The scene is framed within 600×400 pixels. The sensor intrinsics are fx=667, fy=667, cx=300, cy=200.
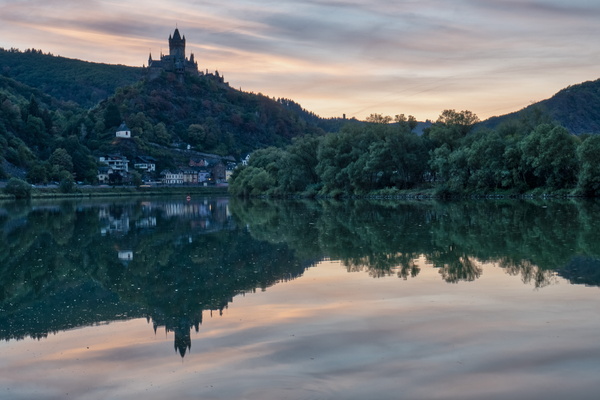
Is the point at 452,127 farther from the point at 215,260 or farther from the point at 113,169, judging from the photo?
the point at 113,169

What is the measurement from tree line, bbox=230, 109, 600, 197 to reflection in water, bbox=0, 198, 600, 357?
35040mm

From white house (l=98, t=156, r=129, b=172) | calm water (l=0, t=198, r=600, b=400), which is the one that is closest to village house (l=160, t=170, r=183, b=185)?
white house (l=98, t=156, r=129, b=172)

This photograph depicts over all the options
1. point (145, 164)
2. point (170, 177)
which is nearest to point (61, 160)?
point (145, 164)

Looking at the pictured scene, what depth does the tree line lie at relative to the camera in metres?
71.4

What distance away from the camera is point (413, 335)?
12.1m

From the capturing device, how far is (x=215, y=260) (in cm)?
2405

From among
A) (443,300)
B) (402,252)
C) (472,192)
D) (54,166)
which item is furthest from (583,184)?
(54,166)

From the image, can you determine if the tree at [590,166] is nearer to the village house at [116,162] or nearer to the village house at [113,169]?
the village house at [113,169]

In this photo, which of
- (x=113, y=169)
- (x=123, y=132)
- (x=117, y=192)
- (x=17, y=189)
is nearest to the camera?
(x=17, y=189)

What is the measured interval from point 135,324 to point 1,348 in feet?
8.90

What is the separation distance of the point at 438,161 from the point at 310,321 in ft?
240

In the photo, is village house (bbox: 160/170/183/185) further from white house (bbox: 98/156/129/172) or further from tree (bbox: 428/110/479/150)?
tree (bbox: 428/110/479/150)

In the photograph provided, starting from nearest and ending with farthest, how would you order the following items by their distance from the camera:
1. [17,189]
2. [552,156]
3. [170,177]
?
[552,156], [17,189], [170,177]

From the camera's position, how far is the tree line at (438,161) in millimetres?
71375
